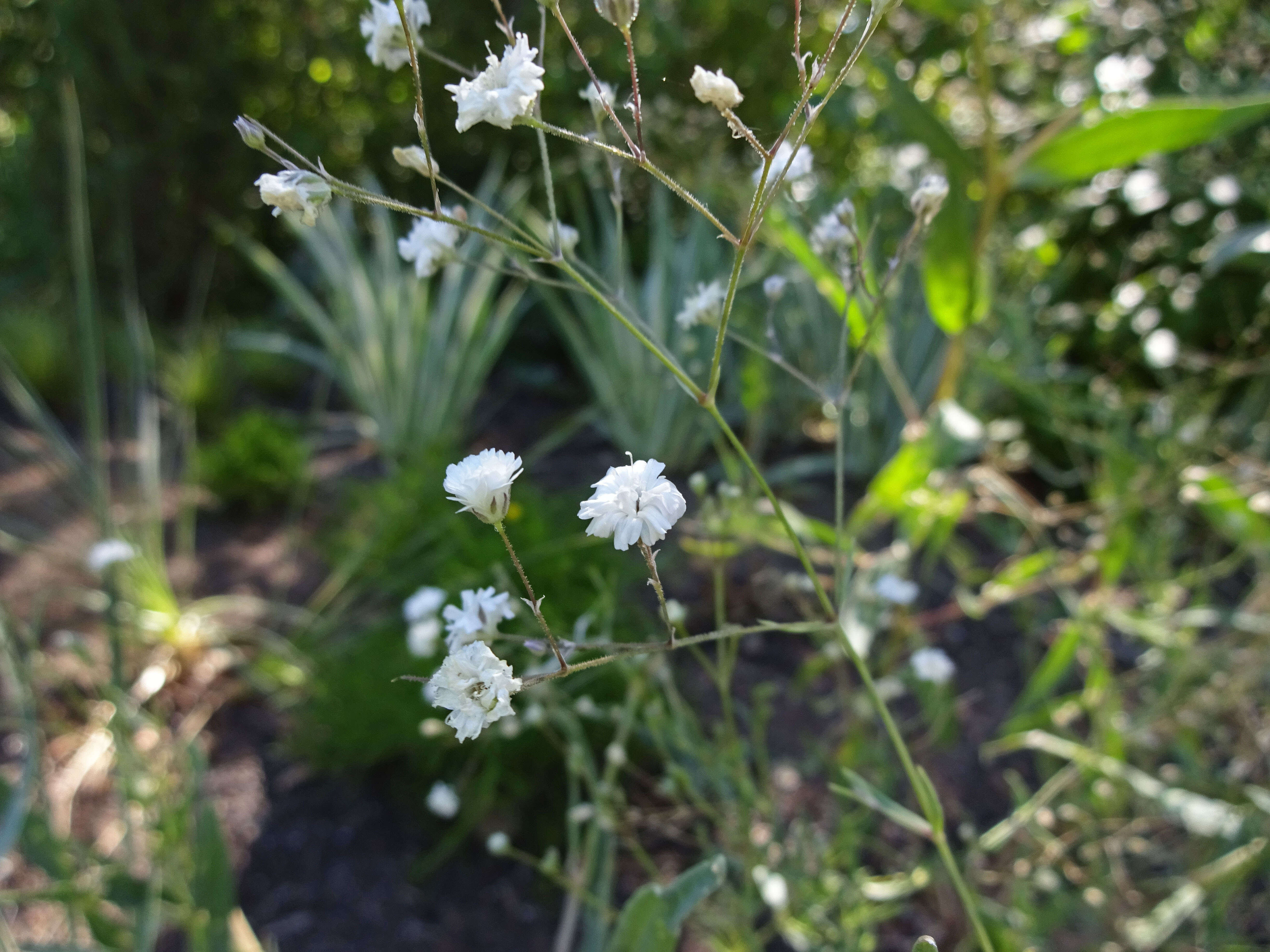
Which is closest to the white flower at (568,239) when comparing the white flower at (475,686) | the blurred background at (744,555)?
the blurred background at (744,555)

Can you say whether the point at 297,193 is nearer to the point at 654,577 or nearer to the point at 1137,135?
the point at 654,577

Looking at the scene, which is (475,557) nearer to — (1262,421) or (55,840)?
(55,840)

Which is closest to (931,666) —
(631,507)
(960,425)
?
(960,425)

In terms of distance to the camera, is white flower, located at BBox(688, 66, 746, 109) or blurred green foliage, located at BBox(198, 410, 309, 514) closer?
white flower, located at BBox(688, 66, 746, 109)

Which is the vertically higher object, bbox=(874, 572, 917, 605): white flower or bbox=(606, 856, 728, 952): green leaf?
bbox=(606, 856, 728, 952): green leaf

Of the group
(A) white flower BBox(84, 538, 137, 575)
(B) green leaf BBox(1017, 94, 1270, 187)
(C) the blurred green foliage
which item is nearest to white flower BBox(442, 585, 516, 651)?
(A) white flower BBox(84, 538, 137, 575)

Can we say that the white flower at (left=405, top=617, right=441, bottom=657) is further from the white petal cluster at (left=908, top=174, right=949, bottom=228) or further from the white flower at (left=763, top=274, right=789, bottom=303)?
the white petal cluster at (left=908, top=174, right=949, bottom=228)
